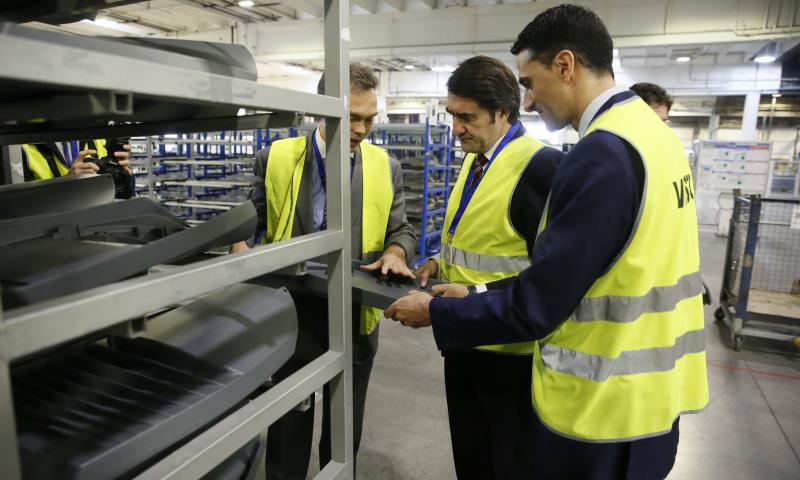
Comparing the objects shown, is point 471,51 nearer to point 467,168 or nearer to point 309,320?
point 467,168

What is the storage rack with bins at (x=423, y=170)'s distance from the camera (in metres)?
6.29

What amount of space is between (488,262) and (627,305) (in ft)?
1.71

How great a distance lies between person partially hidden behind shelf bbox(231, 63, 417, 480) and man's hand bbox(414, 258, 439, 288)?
70 mm

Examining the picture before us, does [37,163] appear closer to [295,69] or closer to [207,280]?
[207,280]

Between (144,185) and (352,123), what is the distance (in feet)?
25.0

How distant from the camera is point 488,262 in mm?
1494

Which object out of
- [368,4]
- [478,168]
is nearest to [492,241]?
[478,168]

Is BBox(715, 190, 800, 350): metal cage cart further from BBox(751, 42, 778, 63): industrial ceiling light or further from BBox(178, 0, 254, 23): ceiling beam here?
BBox(178, 0, 254, 23): ceiling beam

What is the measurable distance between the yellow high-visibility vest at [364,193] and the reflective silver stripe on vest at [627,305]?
2.80ft

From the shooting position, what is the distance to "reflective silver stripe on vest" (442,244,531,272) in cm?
146

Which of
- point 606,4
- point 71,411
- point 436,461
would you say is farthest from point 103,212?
point 606,4

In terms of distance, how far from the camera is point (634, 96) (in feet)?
3.74

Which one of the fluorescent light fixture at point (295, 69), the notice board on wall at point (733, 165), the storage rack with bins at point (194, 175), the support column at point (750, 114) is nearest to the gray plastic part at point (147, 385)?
the storage rack with bins at point (194, 175)

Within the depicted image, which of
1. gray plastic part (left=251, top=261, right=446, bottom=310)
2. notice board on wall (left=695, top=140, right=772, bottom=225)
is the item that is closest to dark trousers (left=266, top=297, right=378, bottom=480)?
gray plastic part (left=251, top=261, right=446, bottom=310)
